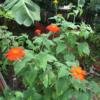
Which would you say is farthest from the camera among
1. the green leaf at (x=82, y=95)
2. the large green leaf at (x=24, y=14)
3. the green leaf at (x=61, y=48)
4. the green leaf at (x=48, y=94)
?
the green leaf at (x=61, y=48)

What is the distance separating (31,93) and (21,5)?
832 mm

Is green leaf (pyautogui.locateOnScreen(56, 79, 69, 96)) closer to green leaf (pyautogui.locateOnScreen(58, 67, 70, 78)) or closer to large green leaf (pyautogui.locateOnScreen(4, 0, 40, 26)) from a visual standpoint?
green leaf (pyautogui.locateOnScreen(58, 67, 70, 78))

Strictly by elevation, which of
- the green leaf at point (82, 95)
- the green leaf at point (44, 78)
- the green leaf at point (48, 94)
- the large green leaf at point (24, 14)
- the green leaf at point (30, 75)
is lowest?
the green leaf at point (48, 94)

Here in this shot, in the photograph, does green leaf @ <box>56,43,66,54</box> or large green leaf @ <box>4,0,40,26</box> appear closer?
large green leaf @ <box>4,0,40,26</box>

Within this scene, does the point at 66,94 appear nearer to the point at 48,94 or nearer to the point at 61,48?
the point at 48,94

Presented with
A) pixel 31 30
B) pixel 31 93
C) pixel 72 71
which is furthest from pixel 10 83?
pixel 31 30

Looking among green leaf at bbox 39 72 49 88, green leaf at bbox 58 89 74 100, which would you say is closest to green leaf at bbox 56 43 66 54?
green leaf at bbox 39 72 49 88

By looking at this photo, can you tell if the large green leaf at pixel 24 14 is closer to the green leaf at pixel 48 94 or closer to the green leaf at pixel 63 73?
the green leaf at pixel 63 73

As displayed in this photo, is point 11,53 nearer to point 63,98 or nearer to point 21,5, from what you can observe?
point 21,5

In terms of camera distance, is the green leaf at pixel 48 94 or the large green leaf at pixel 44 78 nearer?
the large green leaf at pixel 44 78

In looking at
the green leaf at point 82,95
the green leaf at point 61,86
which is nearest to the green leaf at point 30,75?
the green leaf at point 61,86

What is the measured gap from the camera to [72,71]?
86cm

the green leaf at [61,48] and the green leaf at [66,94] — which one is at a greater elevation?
the green leaf at [61,48]

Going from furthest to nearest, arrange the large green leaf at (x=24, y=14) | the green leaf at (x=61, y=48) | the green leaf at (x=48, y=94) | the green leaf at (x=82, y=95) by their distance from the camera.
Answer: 1. the green leaf at (x=61, y=48)
2. the green leaf at (x=48, y=94)
3. the green leaf at (x=82, y=95)
4. the large green leaf at (x=24, y=14)
